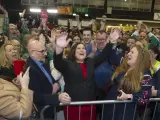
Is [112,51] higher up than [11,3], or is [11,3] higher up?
[11,3]

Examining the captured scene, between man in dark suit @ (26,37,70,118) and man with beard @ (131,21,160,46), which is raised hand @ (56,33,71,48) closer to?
man in dark suit @ (26,37,70,118)

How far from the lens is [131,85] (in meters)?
Result: 3.23

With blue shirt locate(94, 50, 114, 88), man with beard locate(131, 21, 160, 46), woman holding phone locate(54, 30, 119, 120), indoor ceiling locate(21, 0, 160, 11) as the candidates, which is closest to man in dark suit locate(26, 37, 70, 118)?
woman holding phone locate(54, 30, 119, 120)

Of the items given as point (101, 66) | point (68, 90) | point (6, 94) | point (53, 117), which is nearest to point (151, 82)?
point (101, 66)

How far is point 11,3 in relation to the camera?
16125mm

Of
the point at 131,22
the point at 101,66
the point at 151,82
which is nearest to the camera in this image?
the point at 151,82

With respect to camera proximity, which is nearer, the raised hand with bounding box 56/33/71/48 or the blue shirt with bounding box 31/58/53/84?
the blue shirt with bounding box 31/58/53/84

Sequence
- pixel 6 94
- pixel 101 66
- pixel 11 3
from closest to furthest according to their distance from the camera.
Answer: pixel 6 94 → pixel 101 66 → pixel 11 3

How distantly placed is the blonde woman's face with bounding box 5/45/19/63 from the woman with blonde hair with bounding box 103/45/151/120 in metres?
1.86

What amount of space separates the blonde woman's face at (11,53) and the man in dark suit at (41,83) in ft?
3.72

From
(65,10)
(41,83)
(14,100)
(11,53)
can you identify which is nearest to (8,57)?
(11,53)

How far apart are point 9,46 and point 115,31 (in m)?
1.91

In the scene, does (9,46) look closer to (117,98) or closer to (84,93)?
(84,93)

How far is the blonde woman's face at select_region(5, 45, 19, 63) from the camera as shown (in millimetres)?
4320
